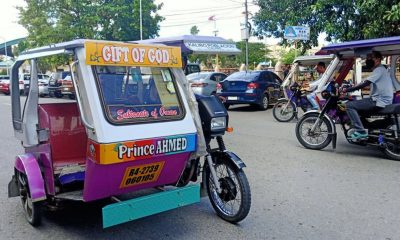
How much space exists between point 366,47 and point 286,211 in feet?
12.6

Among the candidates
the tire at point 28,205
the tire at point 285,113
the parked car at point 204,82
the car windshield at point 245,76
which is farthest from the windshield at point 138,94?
the parked car at point 204,82

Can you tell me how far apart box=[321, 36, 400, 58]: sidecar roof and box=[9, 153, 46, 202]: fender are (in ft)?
17.8

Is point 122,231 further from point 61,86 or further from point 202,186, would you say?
point 61,86

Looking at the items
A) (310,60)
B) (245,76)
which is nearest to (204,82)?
(245,76)

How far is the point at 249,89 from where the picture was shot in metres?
14.0

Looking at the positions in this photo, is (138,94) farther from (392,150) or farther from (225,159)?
(392,150)

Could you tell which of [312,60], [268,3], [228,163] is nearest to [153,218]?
[228,163]

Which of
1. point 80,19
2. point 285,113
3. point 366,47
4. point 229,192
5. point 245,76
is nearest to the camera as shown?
point 229,192

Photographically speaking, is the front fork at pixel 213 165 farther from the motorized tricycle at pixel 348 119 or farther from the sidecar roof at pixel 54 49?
the motorized tricycle at pixel 348 119

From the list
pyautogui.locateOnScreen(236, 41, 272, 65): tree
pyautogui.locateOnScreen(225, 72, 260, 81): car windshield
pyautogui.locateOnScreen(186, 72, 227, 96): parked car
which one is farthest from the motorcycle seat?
pyautogui.locateOnScreen(236, 41, 272, 65): tree

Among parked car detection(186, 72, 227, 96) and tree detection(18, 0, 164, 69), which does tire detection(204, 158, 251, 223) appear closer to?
parked car detection(186, 72, 227, 96)

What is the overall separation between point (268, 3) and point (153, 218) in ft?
48.8

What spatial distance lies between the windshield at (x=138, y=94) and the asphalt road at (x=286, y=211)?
1.16 meters

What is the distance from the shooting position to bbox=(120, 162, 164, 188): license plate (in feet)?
11.1
